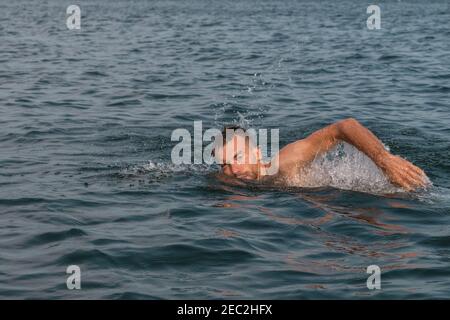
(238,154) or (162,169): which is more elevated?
(238,154)

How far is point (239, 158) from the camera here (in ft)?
31.0

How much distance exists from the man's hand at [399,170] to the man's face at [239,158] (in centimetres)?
164

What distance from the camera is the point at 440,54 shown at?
23938 millimetres

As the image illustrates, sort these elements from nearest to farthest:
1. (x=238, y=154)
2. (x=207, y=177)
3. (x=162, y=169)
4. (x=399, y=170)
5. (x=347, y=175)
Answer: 1. (x=399, y=170)
2. (x=238, y=154)
3. (x=347, y=175)
4. (x=207, y=177)
5. (x=162, y=169)

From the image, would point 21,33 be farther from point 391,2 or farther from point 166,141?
point 391,2

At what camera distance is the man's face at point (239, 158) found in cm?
926

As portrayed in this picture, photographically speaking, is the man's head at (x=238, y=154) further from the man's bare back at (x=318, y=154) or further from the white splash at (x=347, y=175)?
the white splash at (x=347, y=175)

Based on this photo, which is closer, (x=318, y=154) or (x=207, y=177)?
(x=318, y=154)

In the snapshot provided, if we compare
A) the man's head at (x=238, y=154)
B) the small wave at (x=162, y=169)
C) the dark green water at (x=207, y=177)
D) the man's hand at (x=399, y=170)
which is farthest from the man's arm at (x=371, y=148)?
the small wave at (x=162, y=169)

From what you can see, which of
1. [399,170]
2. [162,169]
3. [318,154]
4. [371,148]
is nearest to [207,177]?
[162,169]

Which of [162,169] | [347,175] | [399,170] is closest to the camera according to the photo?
[399,170]

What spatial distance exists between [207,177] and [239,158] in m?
1.05

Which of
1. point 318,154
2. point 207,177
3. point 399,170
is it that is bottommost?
point 207,177

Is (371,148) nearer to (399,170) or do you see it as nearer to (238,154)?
(399,170)
